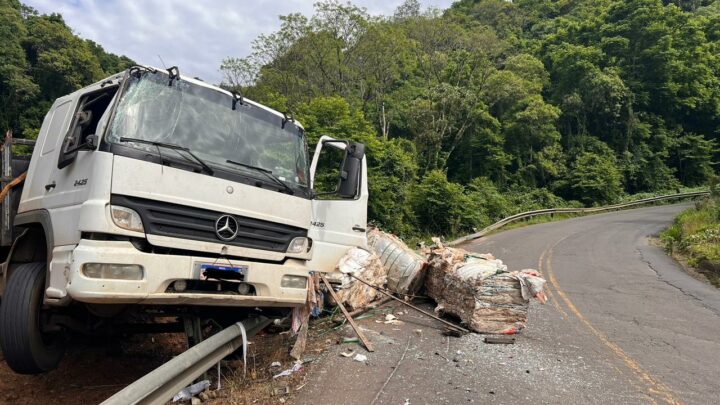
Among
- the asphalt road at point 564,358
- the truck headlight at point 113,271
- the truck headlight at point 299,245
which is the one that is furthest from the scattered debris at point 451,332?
the truck headlight at point 113,271

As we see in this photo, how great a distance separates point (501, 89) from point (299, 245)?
111 feet

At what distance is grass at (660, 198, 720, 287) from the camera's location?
38.9 ft

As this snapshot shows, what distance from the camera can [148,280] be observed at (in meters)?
3.67

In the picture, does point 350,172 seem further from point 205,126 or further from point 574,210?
point 574,210

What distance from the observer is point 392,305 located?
768 cm

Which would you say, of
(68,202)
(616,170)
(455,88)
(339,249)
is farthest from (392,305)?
(616,170)

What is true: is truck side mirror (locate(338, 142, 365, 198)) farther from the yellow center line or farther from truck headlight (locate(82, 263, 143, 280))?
the yellow center line

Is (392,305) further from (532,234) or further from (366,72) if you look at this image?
(366,72)

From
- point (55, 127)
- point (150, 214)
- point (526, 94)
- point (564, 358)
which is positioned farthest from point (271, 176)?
point (526, 94)

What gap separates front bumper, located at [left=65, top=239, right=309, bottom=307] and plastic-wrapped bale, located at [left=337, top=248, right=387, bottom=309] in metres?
2.50

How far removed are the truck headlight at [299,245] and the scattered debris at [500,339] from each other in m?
2.63

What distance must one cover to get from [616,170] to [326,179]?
3320 cm

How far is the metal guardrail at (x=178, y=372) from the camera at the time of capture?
3.09 metres

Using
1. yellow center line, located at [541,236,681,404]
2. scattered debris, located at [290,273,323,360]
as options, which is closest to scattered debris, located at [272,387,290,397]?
scattered debris, located at [290,273,323,360]
